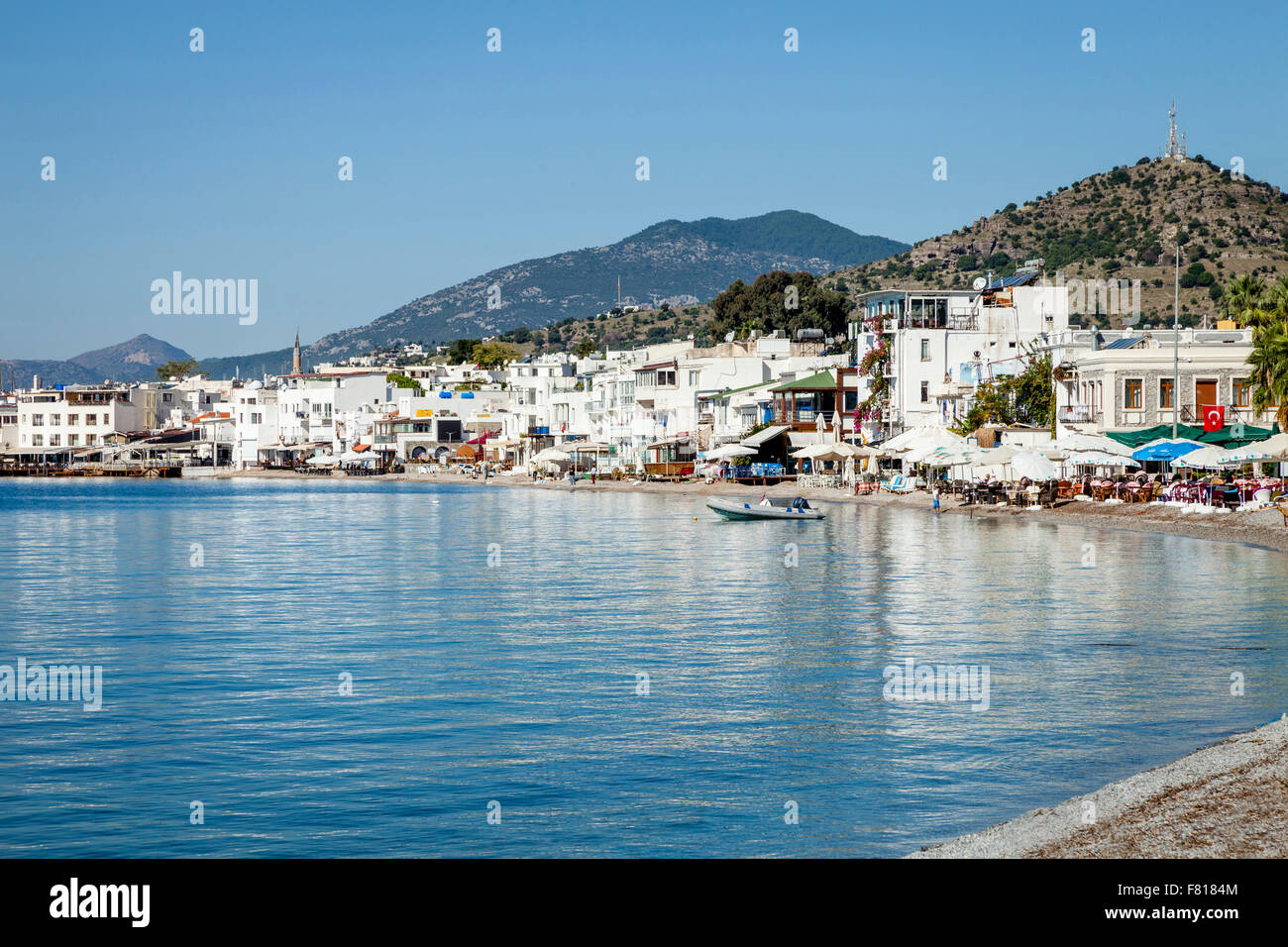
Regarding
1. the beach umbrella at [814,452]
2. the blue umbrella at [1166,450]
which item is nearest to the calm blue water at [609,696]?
the blue umbrella at [1166,450]

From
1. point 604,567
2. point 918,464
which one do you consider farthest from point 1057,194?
point 604,567

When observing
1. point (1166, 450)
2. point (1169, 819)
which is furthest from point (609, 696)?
point (1166, 450)

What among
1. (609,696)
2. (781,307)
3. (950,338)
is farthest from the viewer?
(781,307)

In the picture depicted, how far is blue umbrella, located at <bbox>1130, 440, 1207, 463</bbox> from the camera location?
53688mm

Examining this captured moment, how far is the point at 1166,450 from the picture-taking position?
54.2 m

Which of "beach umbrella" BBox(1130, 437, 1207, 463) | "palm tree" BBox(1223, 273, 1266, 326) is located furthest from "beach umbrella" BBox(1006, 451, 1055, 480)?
"palm tree" BBox(1223, 273, 1266, 326)

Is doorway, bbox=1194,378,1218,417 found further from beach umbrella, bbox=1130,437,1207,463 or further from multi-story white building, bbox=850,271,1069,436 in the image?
multi-story white building, bbox=850,271,1069,436

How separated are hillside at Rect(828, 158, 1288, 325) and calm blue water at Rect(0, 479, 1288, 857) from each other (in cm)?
10056

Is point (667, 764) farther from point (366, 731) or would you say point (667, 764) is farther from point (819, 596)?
point (819, 596)

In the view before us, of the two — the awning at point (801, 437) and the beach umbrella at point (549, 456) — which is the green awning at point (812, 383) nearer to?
the awning at point (801, 437)

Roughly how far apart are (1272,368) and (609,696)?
144ft

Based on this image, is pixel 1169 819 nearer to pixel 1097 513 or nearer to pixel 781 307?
pixel 1097 513

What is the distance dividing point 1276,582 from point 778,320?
365 feet
